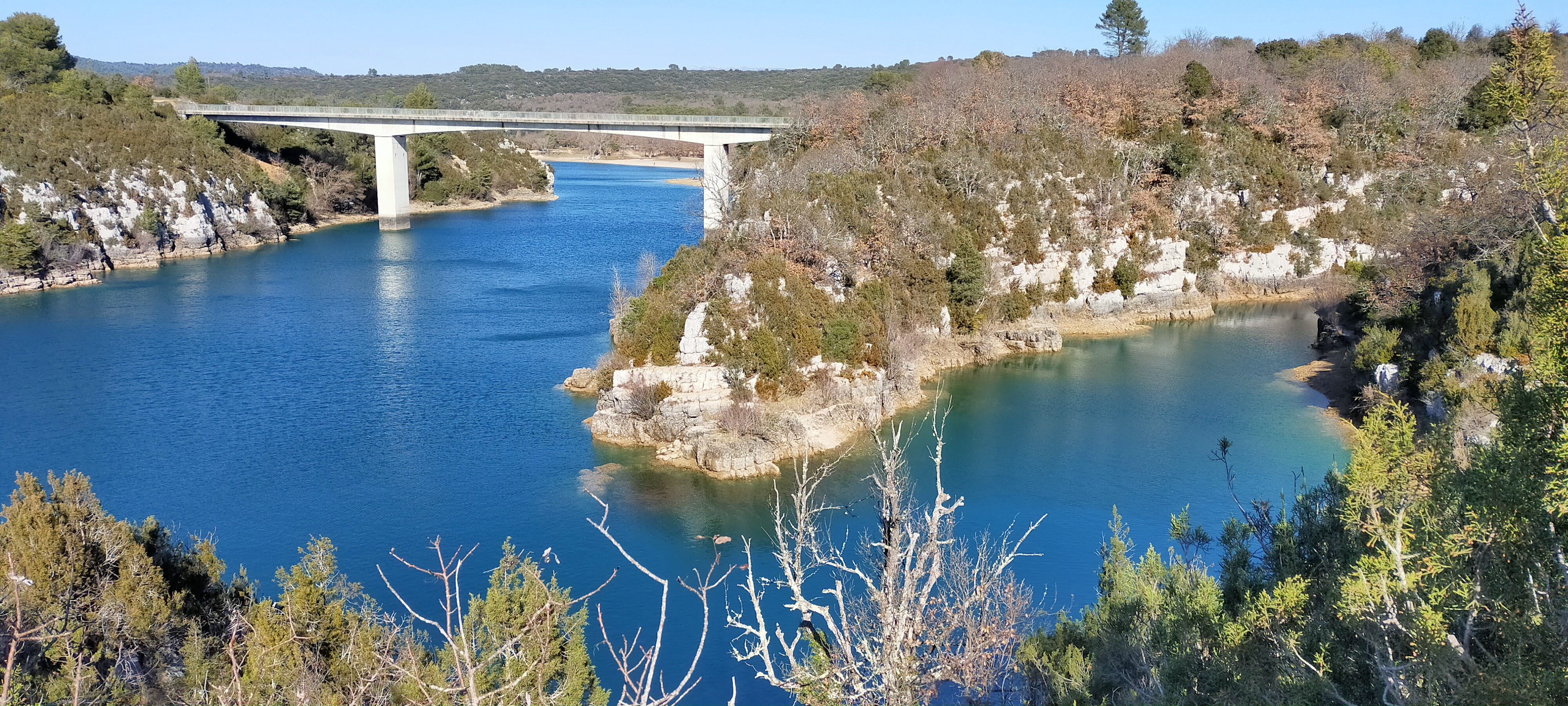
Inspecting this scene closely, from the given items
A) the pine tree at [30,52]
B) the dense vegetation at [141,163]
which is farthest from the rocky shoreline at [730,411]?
the pine tree at [30,52]

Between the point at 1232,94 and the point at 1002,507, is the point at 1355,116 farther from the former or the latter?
the point at 1002,507

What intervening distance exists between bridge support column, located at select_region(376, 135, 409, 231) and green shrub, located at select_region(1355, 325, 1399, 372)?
60411 millimetres

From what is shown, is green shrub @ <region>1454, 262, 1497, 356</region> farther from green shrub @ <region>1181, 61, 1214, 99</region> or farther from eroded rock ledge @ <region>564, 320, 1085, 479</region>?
green shrub @ <region>1181, 61, 1214, 99</region>

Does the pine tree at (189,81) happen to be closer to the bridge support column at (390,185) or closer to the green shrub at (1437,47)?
the bridge support column at (390,185)

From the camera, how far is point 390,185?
73688 mm

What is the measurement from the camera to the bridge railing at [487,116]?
66062mm

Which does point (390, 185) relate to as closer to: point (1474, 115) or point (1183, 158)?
point (1183, 158)

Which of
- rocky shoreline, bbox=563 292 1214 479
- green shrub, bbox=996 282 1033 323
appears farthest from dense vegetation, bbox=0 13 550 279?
green shrub, bbox=996 282 1033 323

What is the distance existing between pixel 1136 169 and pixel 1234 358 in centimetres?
1481

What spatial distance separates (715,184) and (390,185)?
2549 cm

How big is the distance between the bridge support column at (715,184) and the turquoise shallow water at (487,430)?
688cm

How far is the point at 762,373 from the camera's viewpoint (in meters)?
31.9

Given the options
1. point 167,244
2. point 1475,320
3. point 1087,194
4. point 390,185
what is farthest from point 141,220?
point 1475,320

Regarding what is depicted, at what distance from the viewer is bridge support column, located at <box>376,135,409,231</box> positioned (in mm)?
73625
